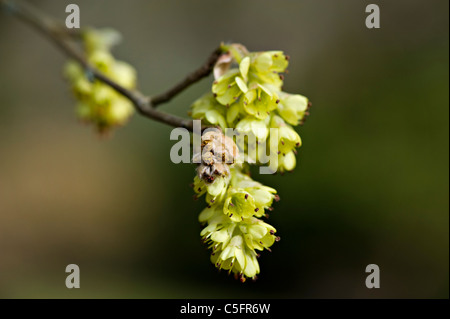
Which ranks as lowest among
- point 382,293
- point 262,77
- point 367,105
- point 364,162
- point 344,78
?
point 382,293

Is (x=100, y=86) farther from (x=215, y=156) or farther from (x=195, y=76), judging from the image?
(x=215, y=156)

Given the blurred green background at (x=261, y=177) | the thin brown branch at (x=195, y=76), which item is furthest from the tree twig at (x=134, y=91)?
the blurred green background at (x=261, y=177)

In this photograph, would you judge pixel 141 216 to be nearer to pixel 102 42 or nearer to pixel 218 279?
pixel 218 279

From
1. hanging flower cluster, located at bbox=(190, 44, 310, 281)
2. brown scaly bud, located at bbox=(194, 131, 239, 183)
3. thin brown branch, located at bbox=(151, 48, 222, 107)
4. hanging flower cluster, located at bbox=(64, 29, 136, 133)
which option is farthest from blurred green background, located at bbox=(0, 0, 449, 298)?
brown scaly bud, located at bbox=(194, 131, 239, 183)

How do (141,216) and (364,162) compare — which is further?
(141,216)

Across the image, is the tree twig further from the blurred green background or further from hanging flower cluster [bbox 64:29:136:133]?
the blurred green background

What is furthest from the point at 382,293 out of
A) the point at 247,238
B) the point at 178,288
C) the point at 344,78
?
the point at 247,238

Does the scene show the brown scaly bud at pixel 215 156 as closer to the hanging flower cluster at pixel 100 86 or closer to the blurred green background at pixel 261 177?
the hanging flower cluster at pixel 100 86
